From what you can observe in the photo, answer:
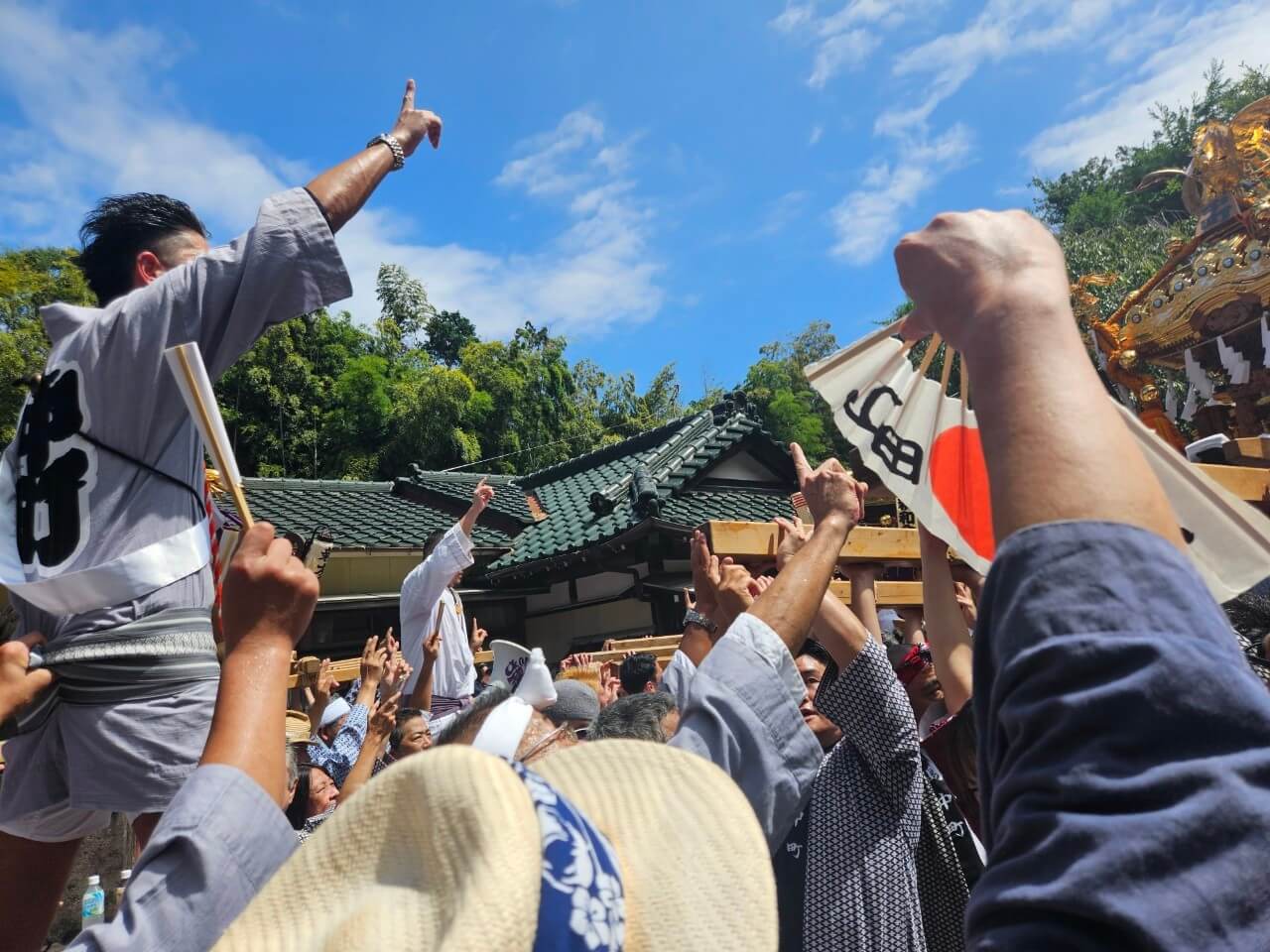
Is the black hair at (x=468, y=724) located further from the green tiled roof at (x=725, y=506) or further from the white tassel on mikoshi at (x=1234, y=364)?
the white tassel on mikoshi at (x=1234, y=364)

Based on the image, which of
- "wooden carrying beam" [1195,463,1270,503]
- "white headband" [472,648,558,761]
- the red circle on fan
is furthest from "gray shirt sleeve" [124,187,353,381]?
"wooden carrying beam" [1195,463,1270,503]

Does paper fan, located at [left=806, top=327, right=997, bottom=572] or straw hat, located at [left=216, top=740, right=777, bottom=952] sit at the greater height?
paper fan, located at [left=806, top=327, right=997, bottom=572]

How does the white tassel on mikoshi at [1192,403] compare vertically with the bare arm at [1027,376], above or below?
above

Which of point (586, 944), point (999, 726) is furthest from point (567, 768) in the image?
point (999, 726)

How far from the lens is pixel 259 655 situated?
1.09 m

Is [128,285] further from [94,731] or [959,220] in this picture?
[959,220]

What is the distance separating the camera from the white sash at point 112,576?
1.75 m

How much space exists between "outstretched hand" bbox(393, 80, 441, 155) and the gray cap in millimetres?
2554

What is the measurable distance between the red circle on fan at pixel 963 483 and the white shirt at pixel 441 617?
2.84 metres

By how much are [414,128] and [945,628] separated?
1864 mm

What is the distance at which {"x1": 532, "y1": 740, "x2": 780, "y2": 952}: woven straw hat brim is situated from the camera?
83 cm

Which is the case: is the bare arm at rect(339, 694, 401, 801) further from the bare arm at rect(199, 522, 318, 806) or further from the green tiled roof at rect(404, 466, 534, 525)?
the green tiled roof at rect(404, 466, 534, 525)

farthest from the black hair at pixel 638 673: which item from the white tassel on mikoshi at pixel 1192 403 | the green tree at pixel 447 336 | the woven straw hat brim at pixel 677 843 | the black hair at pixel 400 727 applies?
the green tree at pixel 447 336

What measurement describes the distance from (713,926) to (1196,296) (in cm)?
1167
